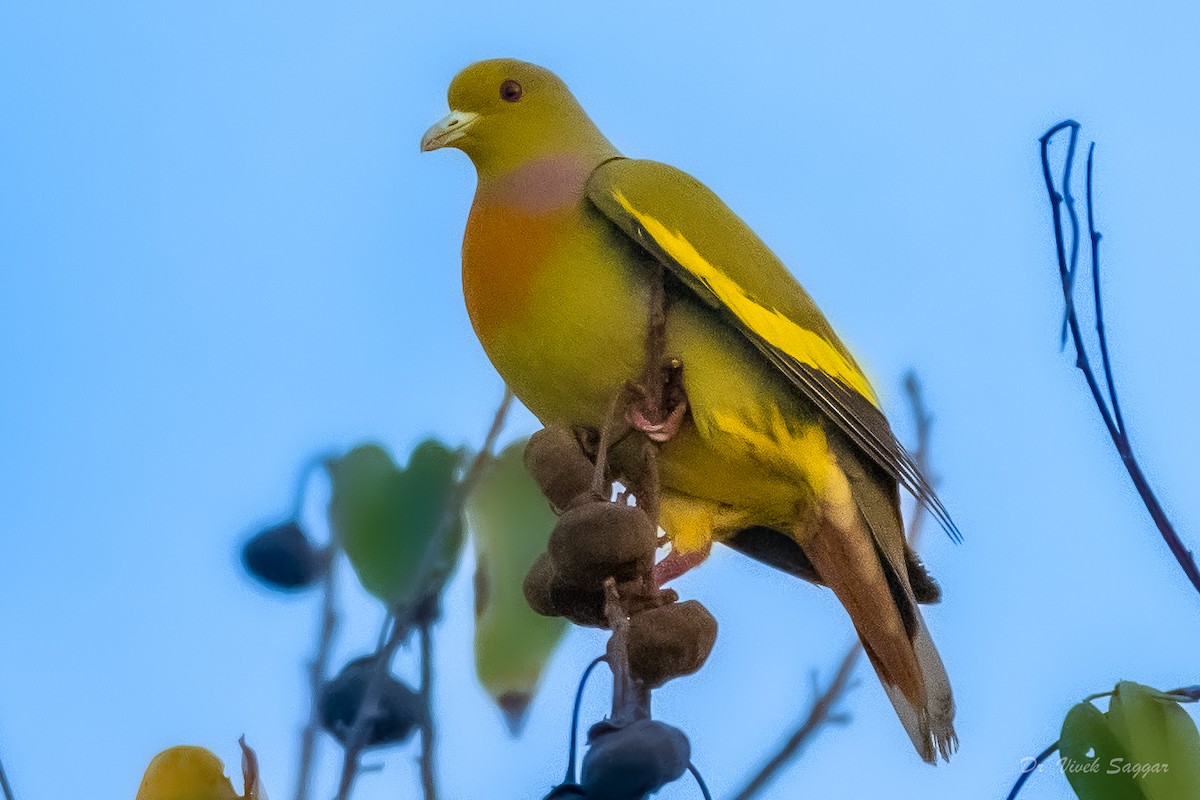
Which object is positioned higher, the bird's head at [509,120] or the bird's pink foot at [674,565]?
the bird's head at [509,120]

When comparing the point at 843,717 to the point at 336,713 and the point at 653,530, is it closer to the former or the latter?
the point at 653,530

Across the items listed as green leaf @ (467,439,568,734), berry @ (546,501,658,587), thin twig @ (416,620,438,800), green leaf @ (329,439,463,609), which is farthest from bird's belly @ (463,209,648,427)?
thin twig @ (416,620,438,800)

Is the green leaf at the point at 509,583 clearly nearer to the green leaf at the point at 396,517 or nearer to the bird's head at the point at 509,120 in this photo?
the green leaf at the point at 396,517

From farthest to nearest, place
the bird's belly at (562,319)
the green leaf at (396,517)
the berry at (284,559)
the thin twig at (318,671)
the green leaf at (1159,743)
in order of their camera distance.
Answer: the bird's belly at (562,319), the berry at (284,559), the green leaf at (396,517), the green leaf at (1159,743), the thin twig at (318,671)

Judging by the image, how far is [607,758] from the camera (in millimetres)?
1664

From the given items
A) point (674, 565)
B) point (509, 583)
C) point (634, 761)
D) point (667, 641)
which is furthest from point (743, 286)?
point (634, 761)

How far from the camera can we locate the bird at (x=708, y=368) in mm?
2980

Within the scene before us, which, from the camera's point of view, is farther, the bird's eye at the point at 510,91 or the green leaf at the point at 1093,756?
the bird's eye at the point at 510,91

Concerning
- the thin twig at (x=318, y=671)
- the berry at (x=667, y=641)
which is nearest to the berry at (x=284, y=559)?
the thin twig at (x=318, y=671)

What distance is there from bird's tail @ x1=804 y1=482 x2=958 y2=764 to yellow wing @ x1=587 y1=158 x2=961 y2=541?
17cm

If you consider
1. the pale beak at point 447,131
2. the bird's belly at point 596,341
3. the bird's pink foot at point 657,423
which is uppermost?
the pale beak at point 447,131

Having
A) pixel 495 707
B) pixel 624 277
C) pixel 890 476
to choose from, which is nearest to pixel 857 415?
pixel 890 476

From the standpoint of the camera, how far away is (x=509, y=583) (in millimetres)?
2357

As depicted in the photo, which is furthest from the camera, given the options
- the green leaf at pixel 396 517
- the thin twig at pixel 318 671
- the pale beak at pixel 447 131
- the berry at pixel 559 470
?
the pale beak at pixel 447 131
